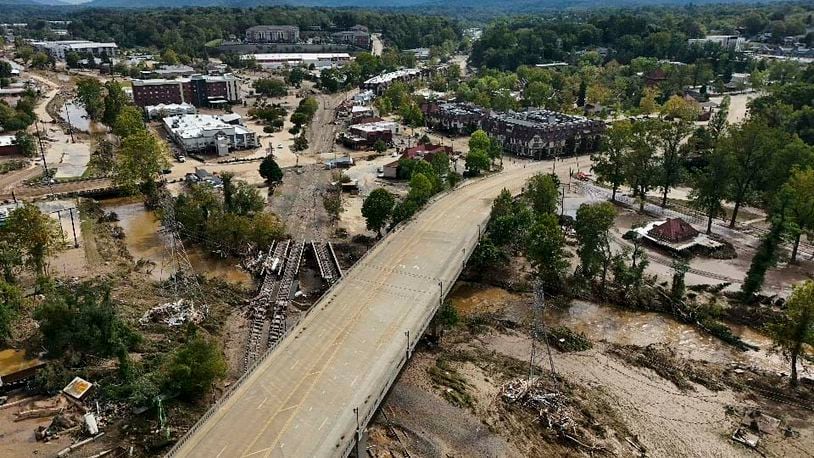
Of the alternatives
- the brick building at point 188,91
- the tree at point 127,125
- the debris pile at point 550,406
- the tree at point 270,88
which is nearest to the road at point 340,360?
the debris pile at point 550,406

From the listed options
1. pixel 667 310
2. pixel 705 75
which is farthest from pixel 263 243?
pixel 705 75

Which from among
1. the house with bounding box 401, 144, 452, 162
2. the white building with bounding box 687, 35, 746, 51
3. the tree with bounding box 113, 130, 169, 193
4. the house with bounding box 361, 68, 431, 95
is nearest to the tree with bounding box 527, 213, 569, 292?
the house with bounding box 401, 144, 452, 162

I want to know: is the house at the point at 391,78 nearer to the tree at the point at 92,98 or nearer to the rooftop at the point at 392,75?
the rooftop at the point at 392,75

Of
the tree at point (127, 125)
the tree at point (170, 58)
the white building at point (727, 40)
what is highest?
the white building at point (727, 40)

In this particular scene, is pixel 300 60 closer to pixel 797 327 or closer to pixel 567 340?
pixel 567 340

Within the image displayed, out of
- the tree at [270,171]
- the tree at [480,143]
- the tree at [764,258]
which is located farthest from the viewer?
the tree at [480,143]

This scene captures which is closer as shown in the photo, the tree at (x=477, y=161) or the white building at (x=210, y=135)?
the tree at (x=477, y=161)

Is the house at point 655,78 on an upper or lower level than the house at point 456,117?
upper
